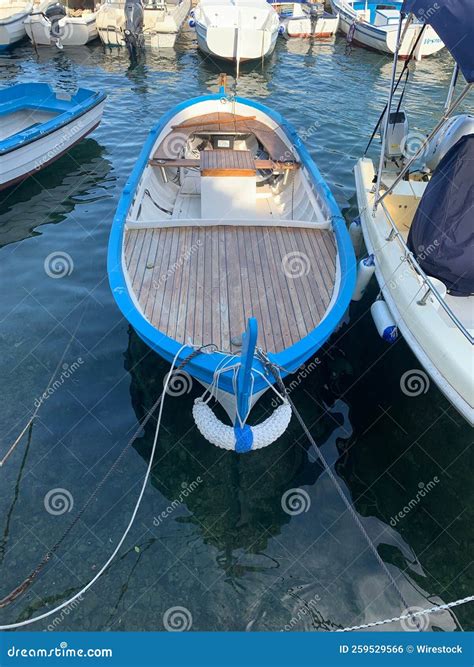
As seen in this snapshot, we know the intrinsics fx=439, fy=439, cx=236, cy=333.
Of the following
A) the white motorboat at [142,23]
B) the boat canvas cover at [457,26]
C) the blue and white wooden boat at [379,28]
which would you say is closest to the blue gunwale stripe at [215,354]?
the boat canvas cover at [457,26]

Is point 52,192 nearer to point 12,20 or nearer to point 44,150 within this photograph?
point 44,150

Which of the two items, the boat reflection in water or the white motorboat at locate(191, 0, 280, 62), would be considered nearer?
the boat reflection in water

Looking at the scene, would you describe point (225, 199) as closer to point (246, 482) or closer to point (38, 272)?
point (38, 272)

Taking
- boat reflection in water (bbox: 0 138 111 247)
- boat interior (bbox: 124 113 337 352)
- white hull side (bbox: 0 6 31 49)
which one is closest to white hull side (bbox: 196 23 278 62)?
white hull side (bbox: 0 6 31 49)

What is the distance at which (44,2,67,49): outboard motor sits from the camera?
2486 cm

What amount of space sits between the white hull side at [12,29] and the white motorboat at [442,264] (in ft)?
82.9

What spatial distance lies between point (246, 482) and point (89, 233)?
787 centimetres

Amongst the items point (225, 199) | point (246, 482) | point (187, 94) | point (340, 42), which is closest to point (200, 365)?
point (246, 482)

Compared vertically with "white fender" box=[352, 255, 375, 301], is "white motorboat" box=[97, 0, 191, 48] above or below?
above

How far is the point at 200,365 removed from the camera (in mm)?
5512

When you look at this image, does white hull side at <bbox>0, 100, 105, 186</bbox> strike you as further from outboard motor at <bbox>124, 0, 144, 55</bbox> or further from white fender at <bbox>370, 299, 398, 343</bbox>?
outboard motor at <bbox>124, 0, 144, 55</bbox>

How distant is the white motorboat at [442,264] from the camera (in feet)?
18.7

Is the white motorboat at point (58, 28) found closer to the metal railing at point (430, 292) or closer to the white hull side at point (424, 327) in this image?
the white hull side at point (424, 327)

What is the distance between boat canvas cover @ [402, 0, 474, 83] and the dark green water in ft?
14.0
